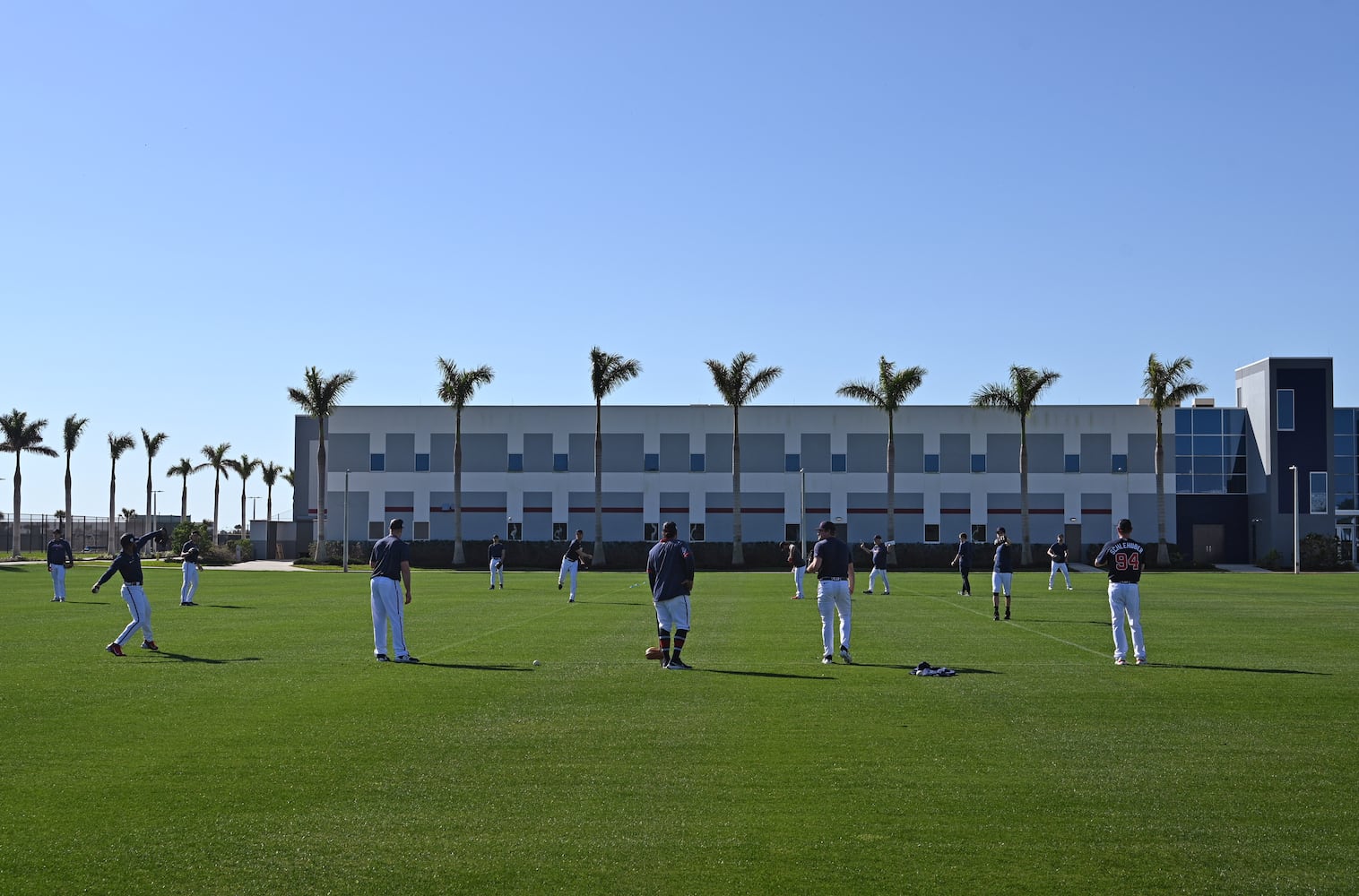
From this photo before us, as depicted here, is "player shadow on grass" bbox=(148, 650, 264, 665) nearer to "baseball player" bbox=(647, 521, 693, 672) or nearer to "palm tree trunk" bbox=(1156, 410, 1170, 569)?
"baseball player" bbox=(647, 521, 693, 672)

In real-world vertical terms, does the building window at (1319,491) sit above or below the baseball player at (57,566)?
above

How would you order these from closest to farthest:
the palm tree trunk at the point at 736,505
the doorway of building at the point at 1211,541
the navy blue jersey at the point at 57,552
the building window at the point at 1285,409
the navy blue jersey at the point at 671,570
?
the navy blue jersey at the point at 671,570, the navy blue jersey at the point at 57,552, the palm tree trunk at the point at 736,505, the building window at the point at 1285,409, the doorway of building at the point at 1211,541

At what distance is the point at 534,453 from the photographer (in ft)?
295

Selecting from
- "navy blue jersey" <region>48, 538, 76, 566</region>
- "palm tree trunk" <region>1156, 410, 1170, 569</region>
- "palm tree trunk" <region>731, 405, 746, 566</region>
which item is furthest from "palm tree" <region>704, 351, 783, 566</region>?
"navy blue jersey" <region>48, 538, 76, 566</region>

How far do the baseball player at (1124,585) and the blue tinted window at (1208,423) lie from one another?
7415 centimetres

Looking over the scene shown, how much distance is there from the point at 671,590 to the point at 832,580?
7.94ft

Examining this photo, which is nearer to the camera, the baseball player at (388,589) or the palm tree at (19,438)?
the baseball player at (388,589)

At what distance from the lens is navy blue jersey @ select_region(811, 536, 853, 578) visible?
1845cm

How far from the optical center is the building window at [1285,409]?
82.8m

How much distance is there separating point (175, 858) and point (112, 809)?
1.56 m

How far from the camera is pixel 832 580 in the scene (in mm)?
18562

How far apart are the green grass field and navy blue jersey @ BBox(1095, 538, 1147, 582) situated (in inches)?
54.8

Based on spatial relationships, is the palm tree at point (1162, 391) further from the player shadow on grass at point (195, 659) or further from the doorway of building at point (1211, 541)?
the player shadow on grass at point (195, 659)

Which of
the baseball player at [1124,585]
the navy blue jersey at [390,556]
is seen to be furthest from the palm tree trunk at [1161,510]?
the navy blue jersey at [390,556]
